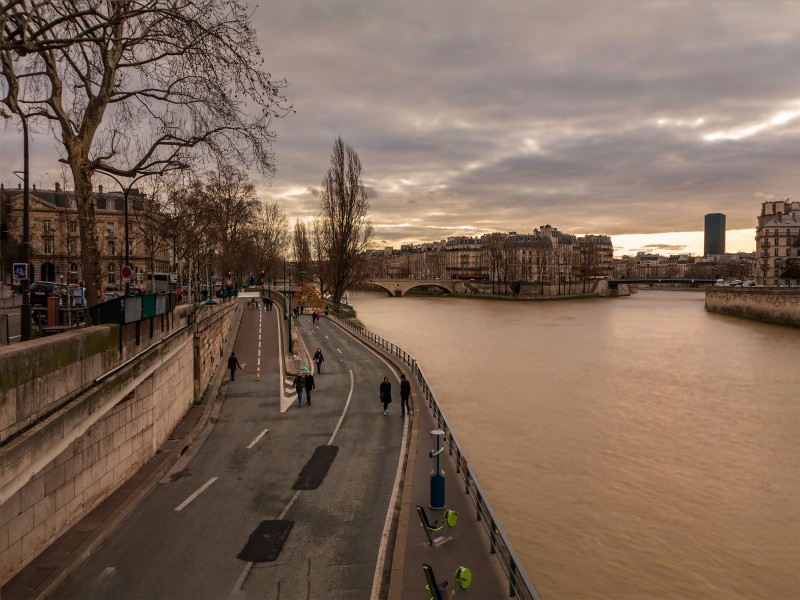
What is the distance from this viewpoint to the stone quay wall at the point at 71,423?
790cm

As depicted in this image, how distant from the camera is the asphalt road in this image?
363 inches

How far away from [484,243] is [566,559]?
18593 cm

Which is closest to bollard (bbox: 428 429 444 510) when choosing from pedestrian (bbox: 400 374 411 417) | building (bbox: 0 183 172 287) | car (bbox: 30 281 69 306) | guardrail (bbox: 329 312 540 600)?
guardrail (bbox: 329 312 540 600)

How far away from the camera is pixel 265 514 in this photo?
1198 cm

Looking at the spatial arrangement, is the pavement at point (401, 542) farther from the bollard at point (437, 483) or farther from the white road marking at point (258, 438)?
the white road marking at point (258, 438)

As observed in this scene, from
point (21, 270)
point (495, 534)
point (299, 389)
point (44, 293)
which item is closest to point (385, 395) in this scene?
point (299, 389)

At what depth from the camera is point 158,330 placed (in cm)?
1630

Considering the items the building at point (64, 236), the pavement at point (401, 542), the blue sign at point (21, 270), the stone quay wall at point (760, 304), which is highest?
the building at point (64, 236)

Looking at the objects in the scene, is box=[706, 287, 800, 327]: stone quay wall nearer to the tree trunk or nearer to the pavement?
the pavement

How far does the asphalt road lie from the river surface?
380 cm

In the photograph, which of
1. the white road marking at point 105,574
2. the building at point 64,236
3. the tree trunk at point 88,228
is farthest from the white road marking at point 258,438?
the building at point 64,236

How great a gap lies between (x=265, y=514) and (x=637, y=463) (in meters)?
12.6

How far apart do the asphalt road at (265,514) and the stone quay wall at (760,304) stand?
6345cm

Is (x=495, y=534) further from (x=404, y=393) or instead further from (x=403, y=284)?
(x=403, y=284)
